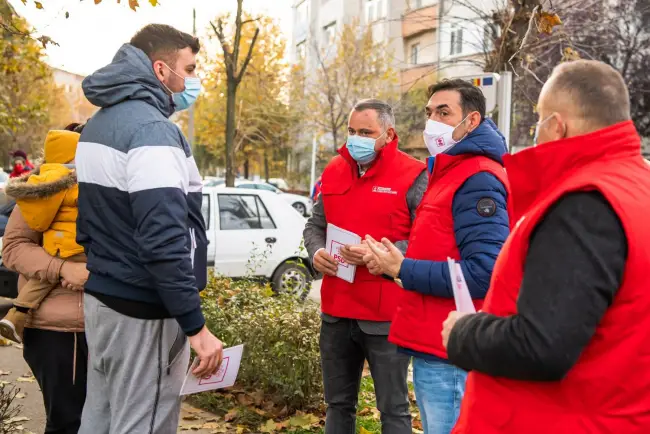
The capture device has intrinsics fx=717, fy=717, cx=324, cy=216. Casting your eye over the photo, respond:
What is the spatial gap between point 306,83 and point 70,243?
30.9m

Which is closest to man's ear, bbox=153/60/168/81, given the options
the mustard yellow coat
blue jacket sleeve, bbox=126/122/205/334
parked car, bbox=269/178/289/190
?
blue jacket sleeve, bbox=126/122/205/334

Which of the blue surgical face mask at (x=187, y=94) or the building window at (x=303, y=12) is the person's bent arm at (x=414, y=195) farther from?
the building window at (x=303, y=12)

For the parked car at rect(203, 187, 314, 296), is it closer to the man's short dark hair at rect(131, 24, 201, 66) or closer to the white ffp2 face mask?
the white ffp2 face mask

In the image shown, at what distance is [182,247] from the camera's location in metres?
2.60

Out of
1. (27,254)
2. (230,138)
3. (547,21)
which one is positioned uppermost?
(547,21)

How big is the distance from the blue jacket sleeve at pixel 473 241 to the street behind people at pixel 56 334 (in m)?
1.62

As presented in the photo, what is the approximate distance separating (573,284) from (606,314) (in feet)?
0.46

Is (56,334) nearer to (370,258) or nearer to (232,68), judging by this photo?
(370,258)

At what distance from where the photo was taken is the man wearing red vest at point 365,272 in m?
3.56

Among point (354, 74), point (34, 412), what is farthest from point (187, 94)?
point (354, 74)

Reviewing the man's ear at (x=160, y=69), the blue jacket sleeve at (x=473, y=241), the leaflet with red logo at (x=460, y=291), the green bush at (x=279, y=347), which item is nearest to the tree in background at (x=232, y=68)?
the green bush at (x=279, y=347)

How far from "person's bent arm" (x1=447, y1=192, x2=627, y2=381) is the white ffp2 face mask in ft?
4.83

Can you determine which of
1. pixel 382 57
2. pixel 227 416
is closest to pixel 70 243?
pixel 227 416

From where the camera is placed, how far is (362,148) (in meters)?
3.73
